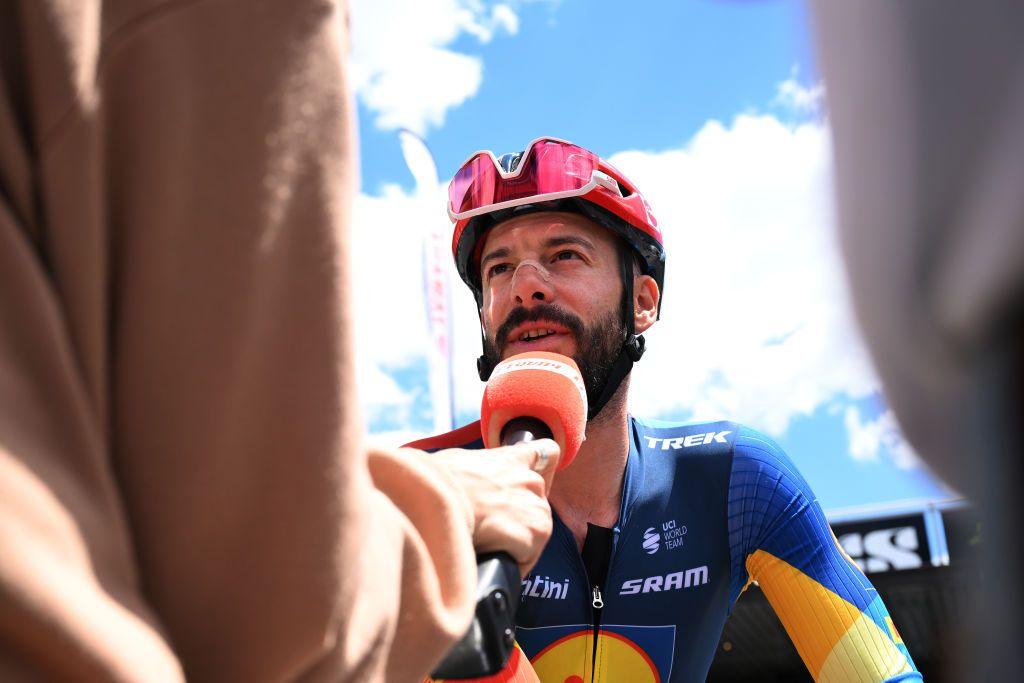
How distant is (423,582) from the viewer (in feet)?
3.70

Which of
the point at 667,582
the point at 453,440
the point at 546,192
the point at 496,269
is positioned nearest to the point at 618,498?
the point at 667,582

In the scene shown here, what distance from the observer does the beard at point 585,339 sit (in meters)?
3.69

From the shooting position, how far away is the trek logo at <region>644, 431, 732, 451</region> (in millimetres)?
4129

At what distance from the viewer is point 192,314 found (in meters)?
0.86

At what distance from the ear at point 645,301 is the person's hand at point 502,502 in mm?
2430

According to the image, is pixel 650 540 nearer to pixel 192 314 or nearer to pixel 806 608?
pixel 806 608

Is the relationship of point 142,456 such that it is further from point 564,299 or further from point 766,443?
point 766,443

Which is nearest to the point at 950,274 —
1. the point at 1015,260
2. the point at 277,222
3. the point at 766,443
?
the point at 1015,260

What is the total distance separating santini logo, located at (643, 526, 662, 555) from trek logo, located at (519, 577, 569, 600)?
365mm

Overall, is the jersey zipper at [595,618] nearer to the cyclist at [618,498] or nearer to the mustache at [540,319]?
the cyclist at [618,498]

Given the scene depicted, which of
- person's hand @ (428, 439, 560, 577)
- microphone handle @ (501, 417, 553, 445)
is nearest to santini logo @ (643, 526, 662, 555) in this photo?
microphone handle @ (501, 417, 553, 445)

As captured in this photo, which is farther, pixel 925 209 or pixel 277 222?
pixel 277 222

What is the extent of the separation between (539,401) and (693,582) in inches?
61.1

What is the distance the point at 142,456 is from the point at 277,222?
261 millimetres
